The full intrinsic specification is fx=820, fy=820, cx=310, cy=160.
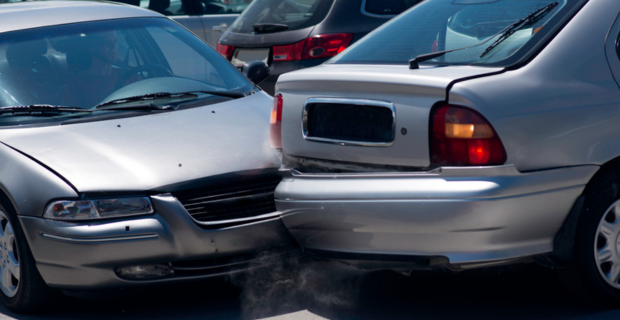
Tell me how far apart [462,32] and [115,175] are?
6.22 ft

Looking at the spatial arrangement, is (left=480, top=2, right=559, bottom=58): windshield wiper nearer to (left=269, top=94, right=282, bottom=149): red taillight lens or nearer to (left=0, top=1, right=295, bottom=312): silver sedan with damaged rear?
(left=269, top=94, right=282, bottom=149): red taillight lens

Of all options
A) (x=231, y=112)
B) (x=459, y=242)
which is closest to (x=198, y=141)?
(x=231, y=112)

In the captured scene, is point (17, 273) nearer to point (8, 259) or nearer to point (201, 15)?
point (8, 259)

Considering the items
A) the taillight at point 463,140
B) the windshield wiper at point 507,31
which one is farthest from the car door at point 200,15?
the taillight at point 463,140

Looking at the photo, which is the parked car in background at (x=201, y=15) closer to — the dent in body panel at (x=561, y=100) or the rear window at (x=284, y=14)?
the rear window at (x=284, y=14)

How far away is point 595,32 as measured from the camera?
148 inches

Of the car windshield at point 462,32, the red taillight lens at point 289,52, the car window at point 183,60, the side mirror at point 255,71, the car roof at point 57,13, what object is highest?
the car windshield at point 462,32

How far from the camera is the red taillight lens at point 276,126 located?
4.27 metres

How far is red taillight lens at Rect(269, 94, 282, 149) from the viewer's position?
4273 millimetres

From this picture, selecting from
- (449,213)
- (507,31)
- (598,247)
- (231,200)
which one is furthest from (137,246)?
(598,247)

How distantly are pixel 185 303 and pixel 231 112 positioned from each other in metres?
1.20

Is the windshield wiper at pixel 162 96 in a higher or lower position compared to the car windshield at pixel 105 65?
lower

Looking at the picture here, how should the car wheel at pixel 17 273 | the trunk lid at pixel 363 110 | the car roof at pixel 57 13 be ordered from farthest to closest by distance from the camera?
1. the car roof at pixel 57 13
2. the car wheel at pixel 17 273
3. the trunk lid at pixel 363 110

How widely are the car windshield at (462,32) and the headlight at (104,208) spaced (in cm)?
128
